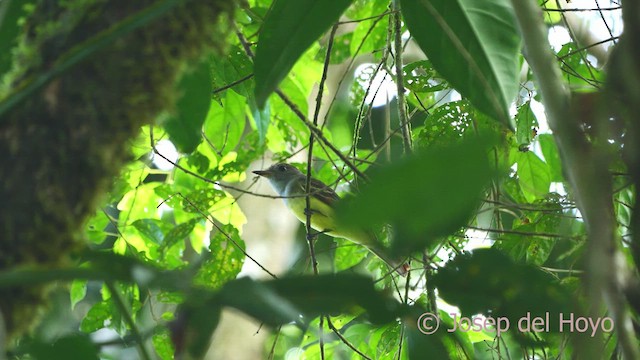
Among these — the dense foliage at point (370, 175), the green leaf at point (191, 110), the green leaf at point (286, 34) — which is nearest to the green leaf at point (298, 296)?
the dense foliage at point (370, 175)

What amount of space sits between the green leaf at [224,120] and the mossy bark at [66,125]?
1892 millimetres

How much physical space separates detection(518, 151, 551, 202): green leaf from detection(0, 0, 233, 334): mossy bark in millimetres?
2070

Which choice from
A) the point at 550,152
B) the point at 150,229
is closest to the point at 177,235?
the point at 150,229

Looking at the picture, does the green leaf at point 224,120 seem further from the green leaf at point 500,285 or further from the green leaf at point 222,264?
the green leaf at point 500,285

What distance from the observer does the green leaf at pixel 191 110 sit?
5.45ft

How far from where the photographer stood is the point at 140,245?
11.3 feet

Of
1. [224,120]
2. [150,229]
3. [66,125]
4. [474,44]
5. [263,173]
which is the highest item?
[263,173]

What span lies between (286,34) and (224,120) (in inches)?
54.4

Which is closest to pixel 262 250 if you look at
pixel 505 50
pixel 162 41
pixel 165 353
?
pixel 165 353

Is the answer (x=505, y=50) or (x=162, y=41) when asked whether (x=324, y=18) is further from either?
(x=162, y=41)

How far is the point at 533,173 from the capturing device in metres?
2.89

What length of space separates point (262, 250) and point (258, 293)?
570 centimetres

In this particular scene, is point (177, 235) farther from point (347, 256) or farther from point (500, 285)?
point (500, 285)

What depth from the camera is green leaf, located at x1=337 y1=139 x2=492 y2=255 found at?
0.62m
